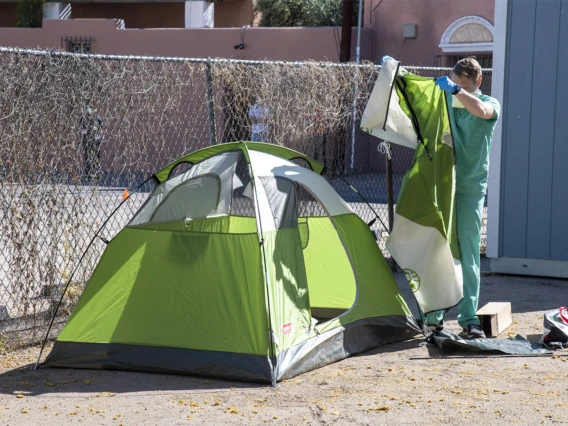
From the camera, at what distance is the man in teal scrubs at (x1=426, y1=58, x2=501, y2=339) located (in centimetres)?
588

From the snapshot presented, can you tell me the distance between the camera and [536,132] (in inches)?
322

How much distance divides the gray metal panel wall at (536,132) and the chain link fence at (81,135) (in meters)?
1.37

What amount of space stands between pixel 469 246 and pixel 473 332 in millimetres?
582

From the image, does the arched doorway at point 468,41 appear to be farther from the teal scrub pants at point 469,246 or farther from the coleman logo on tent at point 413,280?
the coleman logo on tent at point 413,280

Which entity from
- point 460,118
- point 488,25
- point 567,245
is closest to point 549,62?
point 567,245

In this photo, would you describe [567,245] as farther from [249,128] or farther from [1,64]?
[1,64]

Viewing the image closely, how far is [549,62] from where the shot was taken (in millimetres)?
8070

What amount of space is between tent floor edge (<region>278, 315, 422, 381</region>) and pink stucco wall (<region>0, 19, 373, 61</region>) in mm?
14645

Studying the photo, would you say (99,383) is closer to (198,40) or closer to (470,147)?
(470,147)

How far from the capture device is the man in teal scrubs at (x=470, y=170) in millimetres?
5883

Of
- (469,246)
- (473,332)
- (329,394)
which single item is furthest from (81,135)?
(473,332)

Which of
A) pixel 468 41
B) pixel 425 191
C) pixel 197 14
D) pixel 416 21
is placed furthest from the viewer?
pixel 197 14

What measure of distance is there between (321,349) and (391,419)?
3.44 ft

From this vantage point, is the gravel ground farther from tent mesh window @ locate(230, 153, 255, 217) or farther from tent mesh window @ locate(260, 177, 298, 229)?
tent mesh window @ locate(230, 153, 255, 217)
